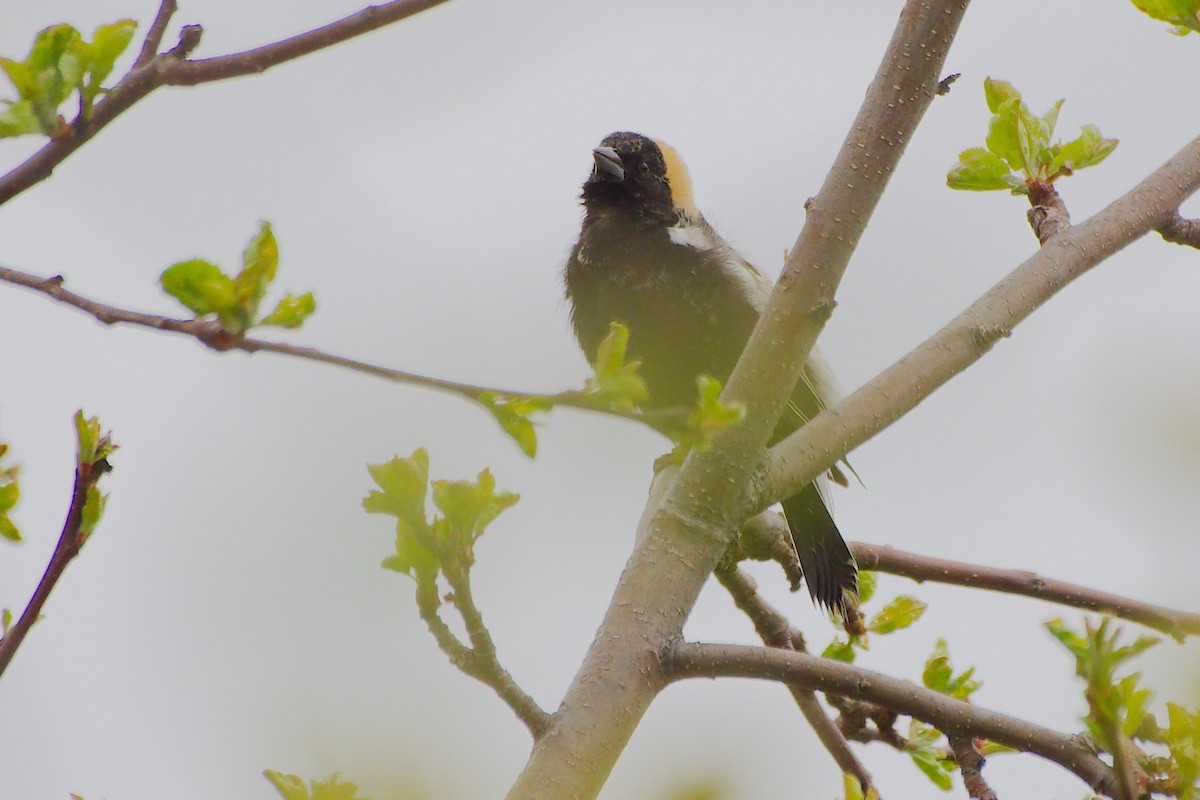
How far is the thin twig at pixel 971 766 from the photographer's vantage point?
1.75m

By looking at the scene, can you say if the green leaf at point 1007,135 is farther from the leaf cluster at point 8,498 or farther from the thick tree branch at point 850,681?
the leaf cluster at point 8,498

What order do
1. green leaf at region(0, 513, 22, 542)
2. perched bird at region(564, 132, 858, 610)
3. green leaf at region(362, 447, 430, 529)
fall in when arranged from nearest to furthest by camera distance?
green leaf at region(0, 513, 22, 542), green leaf at region(362, 447, 430, 529), perched bird at region(564, 132, 858, 610)

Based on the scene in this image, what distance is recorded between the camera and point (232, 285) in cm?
104

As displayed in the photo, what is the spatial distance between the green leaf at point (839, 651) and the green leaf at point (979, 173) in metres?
1.00

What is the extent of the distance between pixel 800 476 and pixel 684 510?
201 millimetres

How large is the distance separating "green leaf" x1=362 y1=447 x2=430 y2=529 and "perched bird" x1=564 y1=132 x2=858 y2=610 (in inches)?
76.1

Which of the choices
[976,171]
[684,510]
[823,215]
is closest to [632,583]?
[684,510]

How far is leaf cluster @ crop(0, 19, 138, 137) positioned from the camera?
1124 mm

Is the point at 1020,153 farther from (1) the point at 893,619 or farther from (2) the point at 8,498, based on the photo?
(2) the point at 8,498

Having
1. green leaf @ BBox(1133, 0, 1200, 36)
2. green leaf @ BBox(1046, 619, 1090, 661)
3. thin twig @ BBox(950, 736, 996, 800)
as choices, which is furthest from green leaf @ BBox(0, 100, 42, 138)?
green leaf @ BBox(1133, 0, 1200, 36)

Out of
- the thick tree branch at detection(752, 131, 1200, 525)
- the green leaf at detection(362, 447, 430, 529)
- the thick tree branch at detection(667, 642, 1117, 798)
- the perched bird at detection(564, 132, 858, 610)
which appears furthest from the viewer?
the perched bird at detection(564, 132, 858, 610)

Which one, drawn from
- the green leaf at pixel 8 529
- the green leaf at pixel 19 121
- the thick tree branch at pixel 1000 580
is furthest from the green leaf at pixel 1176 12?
the green leaf at pixel 8 529

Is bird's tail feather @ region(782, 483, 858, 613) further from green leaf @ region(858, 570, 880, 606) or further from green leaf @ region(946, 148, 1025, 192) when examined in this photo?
green leaf @ region(946, 148, 1025, 192)

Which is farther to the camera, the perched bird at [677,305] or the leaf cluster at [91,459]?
the perched bird at [677,305]
